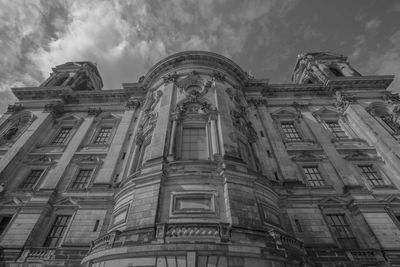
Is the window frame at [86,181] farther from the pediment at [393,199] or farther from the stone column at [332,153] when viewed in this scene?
the pediment at [393,199]

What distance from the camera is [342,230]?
1456 centimetres

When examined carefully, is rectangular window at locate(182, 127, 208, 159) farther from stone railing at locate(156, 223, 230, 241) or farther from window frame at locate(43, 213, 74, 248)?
window frame at locate(43, 213, 74, 248)

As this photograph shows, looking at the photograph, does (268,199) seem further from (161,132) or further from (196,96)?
(196,96)

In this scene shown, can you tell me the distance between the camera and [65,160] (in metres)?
19.5

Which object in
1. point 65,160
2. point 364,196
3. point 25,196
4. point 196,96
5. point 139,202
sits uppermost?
point 196,96

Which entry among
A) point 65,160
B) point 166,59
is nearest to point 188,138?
point 166,59

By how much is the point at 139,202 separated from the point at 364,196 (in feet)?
53.4

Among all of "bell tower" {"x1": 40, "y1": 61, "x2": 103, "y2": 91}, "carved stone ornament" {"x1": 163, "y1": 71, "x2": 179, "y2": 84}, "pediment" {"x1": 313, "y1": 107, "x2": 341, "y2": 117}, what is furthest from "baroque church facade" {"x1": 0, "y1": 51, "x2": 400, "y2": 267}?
"bell tower" {"x1": 40, "y1": 61, "x2": 103, "y2": 91}

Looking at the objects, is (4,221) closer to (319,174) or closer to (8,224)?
(8,224)

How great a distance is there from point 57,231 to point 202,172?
12.0m

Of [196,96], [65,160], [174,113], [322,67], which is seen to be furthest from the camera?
[322,67]

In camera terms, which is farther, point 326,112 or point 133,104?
point 326,112

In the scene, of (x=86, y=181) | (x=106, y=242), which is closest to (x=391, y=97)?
(x=106, y=242)

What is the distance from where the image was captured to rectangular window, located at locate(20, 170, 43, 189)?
18188mm
